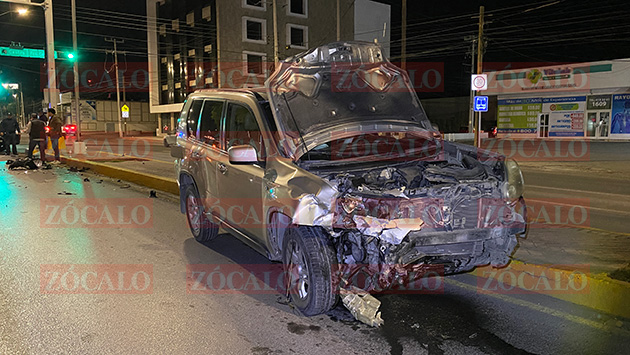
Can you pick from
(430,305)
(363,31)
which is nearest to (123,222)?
(430,305)

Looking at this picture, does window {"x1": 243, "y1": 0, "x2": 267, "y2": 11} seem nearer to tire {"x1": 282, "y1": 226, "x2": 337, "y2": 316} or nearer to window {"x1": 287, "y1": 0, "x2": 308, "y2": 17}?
window {"x1": 287, "y1": 0, "x2": 308, "y2": 17}

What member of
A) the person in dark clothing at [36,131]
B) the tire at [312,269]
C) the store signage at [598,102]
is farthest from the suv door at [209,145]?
the store signage at [598,102]

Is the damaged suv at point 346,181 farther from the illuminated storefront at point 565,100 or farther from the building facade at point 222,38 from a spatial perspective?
the building facade at point 222,38

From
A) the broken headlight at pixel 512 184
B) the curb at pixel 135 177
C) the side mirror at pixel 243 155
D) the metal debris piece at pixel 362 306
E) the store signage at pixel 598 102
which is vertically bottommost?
the metal debris piece at pixel 362 306

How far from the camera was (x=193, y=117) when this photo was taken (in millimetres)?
6578

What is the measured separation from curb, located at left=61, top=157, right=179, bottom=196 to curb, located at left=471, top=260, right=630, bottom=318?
7.27m

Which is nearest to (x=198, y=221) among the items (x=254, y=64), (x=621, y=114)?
(x=621, y=114)

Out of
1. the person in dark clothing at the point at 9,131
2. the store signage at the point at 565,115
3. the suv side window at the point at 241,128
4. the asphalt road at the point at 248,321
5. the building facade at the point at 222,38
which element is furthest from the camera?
the building facade at the point at 222,38

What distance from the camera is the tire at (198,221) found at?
643cm

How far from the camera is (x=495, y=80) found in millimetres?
38250

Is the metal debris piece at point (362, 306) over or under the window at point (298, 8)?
under

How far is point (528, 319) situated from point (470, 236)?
923 mm

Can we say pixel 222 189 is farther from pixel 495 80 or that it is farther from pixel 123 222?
pixel 495 80

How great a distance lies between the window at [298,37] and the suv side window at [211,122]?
146 feet
